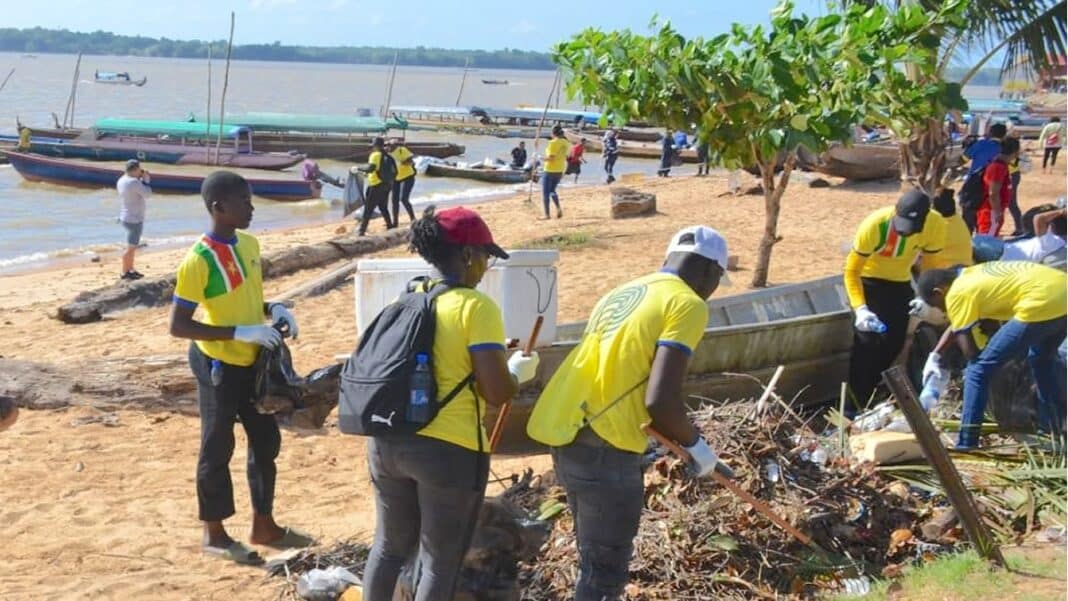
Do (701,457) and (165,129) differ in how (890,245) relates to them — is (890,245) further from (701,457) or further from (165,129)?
(165,129)

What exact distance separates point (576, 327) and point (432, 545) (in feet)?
14.1

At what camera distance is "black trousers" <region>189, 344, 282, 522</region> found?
5215 millimetres

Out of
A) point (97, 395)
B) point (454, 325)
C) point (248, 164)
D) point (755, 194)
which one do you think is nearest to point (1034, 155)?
point (755, 194)

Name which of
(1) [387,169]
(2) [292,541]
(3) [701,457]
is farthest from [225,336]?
(1) [387,169]

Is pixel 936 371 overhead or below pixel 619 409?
below

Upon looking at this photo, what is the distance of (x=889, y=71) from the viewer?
372 inches

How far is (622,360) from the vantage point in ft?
12.5

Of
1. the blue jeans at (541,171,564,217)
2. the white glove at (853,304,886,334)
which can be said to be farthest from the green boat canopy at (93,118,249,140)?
the white glove at (853,304,886,334)

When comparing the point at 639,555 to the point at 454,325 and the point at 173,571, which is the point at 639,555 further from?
the point at 173,571

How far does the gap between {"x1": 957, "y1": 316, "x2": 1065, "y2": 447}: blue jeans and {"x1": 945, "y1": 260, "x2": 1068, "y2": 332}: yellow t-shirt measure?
7cm

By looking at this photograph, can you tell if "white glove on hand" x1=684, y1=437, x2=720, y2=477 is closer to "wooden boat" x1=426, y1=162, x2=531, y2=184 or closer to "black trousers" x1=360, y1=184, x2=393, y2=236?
"black trousers" x1=360, y1=184, x2=393, y2=236

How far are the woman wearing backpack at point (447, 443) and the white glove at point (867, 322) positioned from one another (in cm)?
412

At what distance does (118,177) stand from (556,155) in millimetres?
13625

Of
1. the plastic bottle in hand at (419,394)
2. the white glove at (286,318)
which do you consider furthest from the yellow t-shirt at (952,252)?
the plastic bottle in hand at (419,394)
